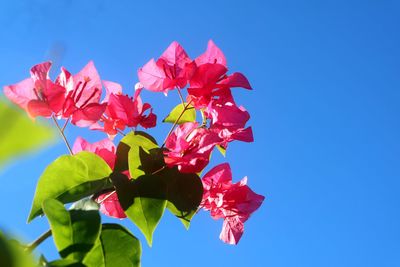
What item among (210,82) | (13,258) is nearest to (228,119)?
(210,82)

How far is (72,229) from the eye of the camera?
0.41 meters

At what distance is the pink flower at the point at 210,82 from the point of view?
2.08 feet

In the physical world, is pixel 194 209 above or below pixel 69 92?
below

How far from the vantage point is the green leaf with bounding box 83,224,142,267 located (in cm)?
46

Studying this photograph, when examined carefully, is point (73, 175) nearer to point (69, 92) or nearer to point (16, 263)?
point (69, 92)

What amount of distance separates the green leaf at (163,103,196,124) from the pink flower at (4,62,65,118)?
0.57ft

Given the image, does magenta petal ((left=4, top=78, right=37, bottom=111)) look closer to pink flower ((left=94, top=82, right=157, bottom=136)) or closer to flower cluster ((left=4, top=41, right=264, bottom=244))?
flower cluster ((left=4, top=41, right=264, bottom=244))

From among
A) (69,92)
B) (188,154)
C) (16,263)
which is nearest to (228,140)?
(188,154)

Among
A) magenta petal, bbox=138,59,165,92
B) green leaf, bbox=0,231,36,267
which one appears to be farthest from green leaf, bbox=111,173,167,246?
green leaf, bbox=0,231,36,267

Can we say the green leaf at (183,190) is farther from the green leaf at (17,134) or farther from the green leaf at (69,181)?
the green leaf at (17,134)

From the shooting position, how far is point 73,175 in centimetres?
53

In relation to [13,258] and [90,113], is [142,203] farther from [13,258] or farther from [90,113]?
[13,258]

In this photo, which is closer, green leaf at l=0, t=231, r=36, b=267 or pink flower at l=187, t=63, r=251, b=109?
green leaf at l=0, t=231, r=36, b=267

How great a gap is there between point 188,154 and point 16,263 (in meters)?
0.48
